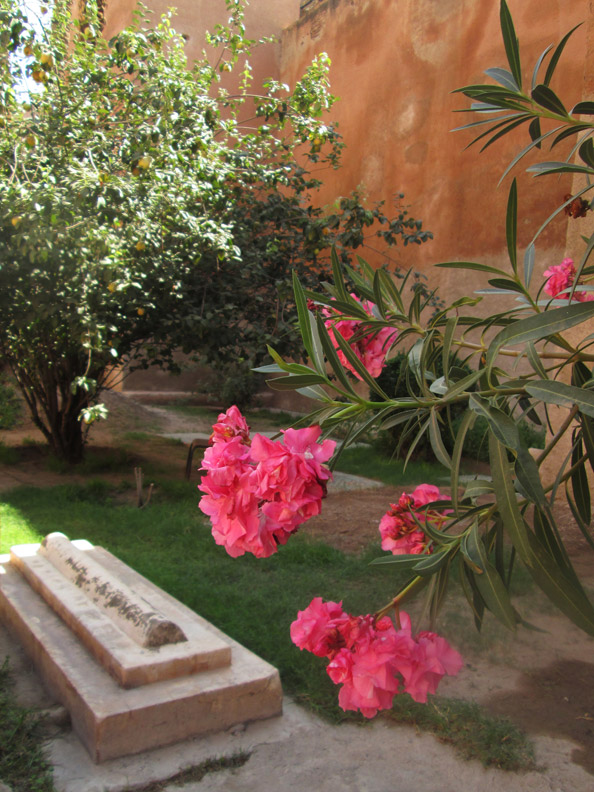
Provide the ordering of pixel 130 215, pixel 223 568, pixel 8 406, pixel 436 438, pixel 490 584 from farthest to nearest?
pixel 8 406
pixel 130 215
pixel 223 568
pixel 436 438
pixel 490 584

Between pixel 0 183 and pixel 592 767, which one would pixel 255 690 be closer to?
pixel 592 767

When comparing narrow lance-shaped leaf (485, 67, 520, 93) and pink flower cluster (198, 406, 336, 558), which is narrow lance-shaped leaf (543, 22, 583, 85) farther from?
pink flower cluster (198, 406, 336, 558)

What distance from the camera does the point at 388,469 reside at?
8086 millimetres

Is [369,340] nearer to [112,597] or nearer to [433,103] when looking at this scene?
[112,597]

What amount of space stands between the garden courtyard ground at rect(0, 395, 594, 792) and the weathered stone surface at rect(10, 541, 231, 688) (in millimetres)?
272

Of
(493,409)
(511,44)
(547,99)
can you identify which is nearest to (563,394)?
(493,409)

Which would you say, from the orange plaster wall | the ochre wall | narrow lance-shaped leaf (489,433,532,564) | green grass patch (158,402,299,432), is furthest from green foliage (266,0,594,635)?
green grass patch (158,402,299,432)

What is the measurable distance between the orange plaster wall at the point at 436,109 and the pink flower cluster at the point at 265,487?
7956 mm

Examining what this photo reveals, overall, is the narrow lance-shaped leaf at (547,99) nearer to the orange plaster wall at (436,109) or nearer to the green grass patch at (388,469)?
the green grass patch at (388,469)

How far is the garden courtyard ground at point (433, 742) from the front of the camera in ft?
8.05

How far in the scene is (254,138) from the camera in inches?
262

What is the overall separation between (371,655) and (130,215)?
4.85 metres

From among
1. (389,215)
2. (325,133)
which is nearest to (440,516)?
(325,133)

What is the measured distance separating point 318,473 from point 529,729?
2355 millimetres
